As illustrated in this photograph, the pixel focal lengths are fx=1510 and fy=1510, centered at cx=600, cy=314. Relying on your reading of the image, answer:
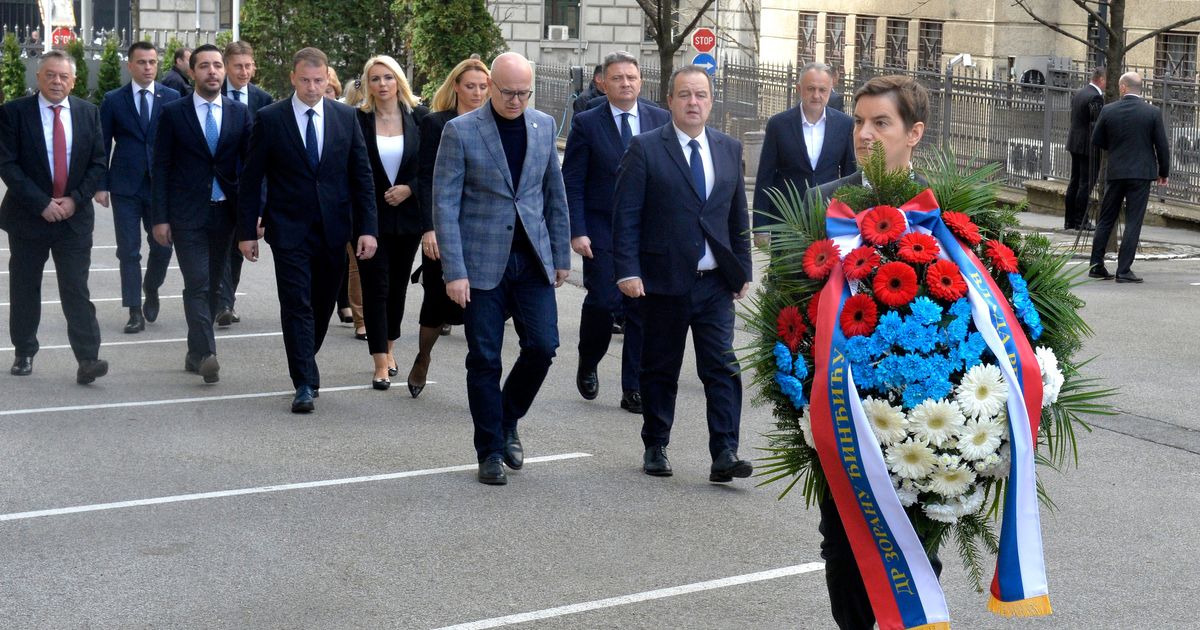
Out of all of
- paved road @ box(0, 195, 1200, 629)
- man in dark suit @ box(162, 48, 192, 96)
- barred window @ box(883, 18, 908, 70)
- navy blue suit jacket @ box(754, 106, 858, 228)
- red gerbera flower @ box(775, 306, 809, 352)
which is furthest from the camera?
barred window @ box(883, 18, 908, 70)

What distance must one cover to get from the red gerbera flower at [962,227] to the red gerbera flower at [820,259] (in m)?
0.31

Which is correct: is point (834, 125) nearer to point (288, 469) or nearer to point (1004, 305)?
point (288, 469)

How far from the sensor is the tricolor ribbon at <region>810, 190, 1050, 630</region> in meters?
3.88

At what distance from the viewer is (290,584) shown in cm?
563

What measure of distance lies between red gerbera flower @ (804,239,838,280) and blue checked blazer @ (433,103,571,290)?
3214mm

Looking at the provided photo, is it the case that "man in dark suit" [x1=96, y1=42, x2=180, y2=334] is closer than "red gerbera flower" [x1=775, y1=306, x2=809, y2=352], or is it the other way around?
"red gerbera flower" [x1=775, y1=306, x2=809, y2=352]

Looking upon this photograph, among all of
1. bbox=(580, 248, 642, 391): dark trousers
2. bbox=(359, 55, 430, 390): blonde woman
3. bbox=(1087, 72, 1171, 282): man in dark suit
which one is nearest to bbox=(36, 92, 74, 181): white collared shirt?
bbox=(359, 55, 430, 390): blonde woman

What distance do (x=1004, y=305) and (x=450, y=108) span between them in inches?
231

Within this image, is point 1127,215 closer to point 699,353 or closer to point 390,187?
point 390,187

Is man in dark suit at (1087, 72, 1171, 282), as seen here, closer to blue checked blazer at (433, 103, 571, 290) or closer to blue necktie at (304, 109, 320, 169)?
blue necktie at (304, 109, 320, 169)

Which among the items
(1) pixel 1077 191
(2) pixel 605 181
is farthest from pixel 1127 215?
(2) pixel 605 181

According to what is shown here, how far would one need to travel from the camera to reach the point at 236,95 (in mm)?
11367

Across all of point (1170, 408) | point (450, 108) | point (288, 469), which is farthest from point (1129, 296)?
point (288, 469)

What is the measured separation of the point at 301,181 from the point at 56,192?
182 cm
